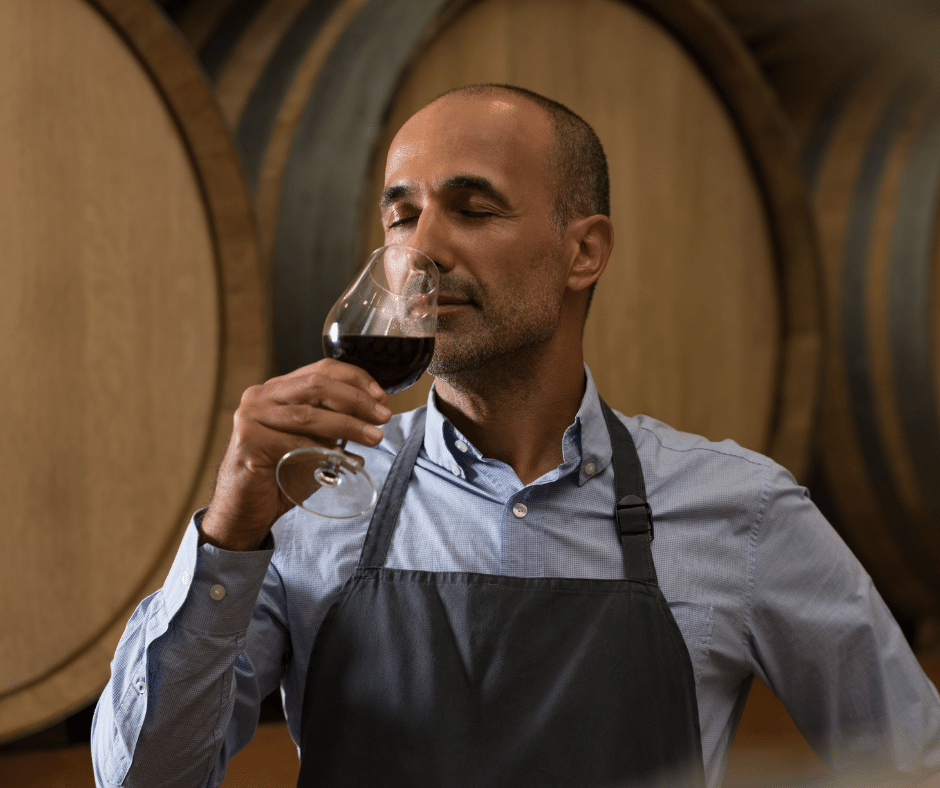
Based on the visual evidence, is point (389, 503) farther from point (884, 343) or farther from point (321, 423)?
point (884, 343)

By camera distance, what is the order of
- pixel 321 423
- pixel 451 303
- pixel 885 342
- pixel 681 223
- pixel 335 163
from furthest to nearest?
pixel 885 342, pixel 681 223, pixel 335 163, pixel 451 303, pixel 321 423

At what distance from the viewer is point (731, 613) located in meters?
1.22

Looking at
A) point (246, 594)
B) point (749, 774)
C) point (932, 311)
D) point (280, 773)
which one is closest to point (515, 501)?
point (246, 594)

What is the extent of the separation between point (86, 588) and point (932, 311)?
2.23 m

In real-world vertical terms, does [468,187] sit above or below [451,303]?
above

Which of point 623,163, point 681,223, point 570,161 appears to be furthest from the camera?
point 681,223

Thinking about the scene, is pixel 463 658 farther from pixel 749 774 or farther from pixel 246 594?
pixel 749 774

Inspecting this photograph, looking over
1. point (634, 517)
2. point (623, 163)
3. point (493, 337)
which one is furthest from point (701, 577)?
point (623, 163)

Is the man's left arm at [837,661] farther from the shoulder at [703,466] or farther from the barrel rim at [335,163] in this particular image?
the barrel rim at [335,163]

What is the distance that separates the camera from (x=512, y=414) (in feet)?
4.36

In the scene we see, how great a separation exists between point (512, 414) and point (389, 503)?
0.70 ft

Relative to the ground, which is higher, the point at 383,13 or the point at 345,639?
the point at 383,13

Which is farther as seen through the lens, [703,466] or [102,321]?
[102,321]

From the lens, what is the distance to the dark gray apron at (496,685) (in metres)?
1.06
